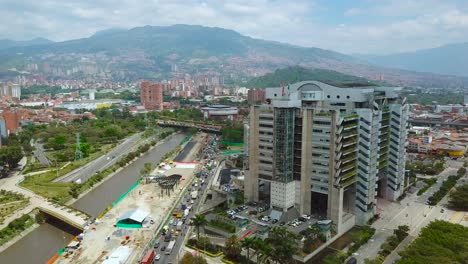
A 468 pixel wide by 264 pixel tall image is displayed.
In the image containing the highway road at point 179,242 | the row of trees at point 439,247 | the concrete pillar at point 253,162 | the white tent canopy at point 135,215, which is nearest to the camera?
the row of trees at point 439,247

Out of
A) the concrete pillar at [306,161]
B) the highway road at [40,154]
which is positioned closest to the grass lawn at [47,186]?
the highway road at [40,154]

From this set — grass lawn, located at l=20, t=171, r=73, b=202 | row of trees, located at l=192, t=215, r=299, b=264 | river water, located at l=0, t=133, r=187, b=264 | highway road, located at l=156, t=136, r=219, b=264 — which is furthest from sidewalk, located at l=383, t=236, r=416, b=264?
grass lawn, located at l=20, t=171, r=73, b=202

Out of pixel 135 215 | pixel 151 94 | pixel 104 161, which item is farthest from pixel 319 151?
pixel 151 94

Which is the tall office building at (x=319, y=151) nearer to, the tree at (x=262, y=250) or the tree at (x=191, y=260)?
the tree at (x=262, y=250)

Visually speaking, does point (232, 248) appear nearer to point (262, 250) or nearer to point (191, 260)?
point (262, 250)

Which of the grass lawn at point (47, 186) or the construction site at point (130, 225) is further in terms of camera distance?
the grass lawn at point (47, 186)

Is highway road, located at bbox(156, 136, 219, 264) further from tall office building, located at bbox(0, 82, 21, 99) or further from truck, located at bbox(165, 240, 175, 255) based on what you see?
tall office building, located at bbox(0, 82, 21, 99)
